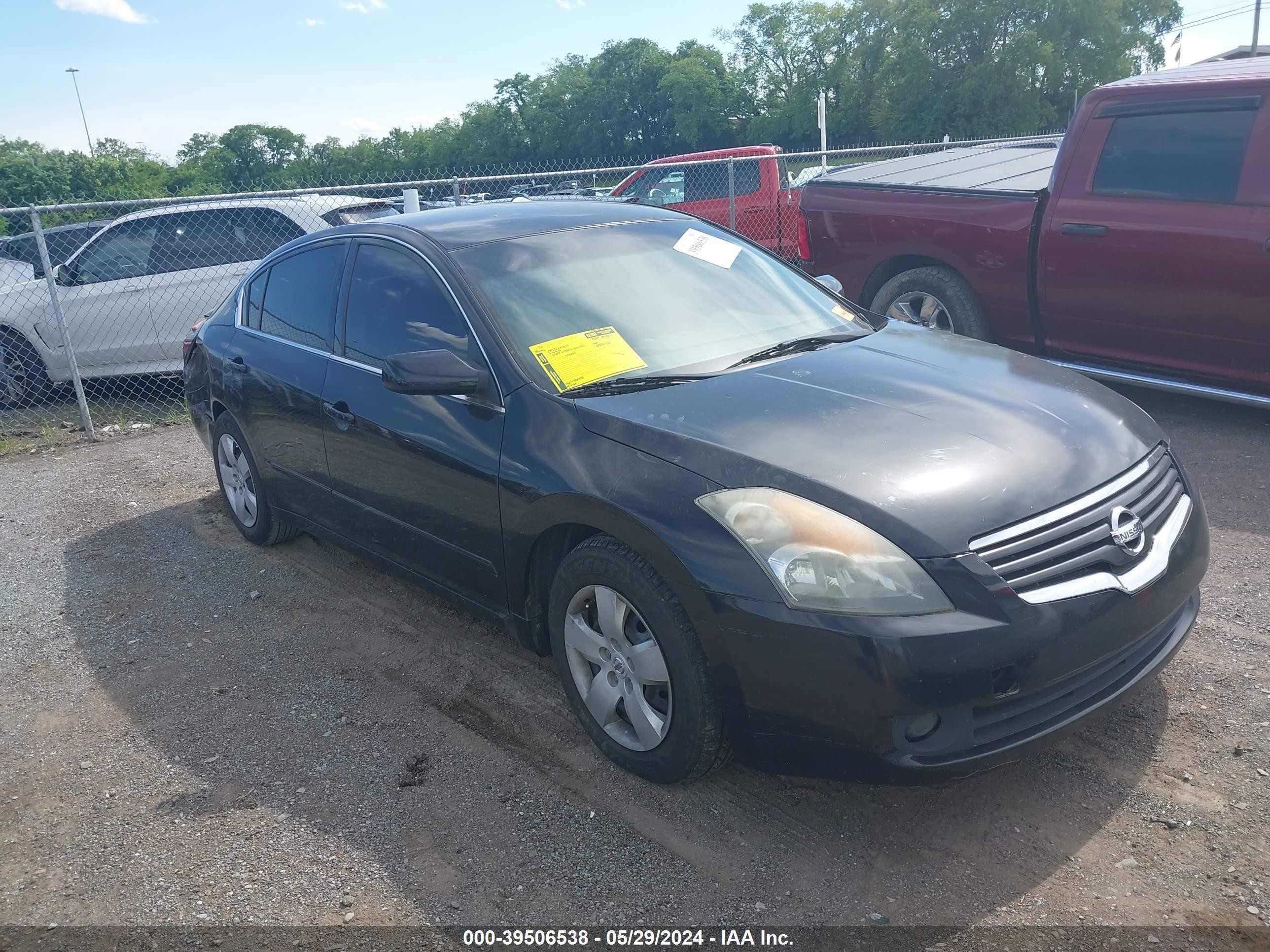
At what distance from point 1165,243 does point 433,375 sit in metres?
4.53

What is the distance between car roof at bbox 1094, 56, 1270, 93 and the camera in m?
5.67

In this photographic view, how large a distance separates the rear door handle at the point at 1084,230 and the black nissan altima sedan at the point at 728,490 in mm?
2633

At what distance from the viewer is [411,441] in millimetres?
3717

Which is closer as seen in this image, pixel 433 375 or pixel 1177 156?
pixel 433 375

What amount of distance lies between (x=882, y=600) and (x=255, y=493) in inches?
146

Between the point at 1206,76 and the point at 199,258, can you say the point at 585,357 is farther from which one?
the point at 199,258

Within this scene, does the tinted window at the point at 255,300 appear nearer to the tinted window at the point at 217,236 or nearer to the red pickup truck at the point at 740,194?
the tinted window at the point at 217,236

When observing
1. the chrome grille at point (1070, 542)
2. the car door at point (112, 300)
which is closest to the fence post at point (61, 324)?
the car door at point (112, 300)

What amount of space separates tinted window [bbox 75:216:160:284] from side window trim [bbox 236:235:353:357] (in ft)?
14.7

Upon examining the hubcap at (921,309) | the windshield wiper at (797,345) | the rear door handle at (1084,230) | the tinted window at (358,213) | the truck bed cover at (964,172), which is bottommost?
the hubcap at (921,309)

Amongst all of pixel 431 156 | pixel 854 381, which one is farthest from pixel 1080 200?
pixel 431 156

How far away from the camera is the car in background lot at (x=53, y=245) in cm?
971

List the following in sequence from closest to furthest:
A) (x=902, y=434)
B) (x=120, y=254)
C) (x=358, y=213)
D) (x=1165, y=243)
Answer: (x=902, y=434) < (x=1165, y=243) < (x=120, y=254) < (x=358, y=213)

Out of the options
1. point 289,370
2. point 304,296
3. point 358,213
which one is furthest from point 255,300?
point 358,213
